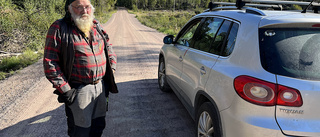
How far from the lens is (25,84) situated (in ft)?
16.6

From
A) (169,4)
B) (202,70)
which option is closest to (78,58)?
(202,70)

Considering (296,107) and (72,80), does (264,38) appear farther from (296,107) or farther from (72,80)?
(72,80)

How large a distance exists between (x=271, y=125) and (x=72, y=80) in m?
1.91

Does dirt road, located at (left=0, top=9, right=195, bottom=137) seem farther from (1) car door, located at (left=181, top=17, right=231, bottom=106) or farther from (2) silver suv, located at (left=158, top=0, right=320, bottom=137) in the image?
(2) silver suv, located at (left=158, top=0, right=320, bottom=137)

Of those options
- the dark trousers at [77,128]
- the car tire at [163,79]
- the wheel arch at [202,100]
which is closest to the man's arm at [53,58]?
the dark trousers at [77,128]

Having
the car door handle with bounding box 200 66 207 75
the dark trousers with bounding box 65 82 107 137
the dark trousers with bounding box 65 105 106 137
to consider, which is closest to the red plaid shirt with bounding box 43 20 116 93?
the dark trousers with bounding box 65 82 107 137

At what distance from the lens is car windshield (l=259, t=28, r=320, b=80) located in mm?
1670

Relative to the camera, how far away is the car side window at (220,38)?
2414mm

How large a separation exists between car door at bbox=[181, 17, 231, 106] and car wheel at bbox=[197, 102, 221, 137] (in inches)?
10.1

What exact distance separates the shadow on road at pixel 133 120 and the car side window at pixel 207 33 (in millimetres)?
1285

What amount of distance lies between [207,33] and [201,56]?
427 millimetres

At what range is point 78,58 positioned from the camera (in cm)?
212

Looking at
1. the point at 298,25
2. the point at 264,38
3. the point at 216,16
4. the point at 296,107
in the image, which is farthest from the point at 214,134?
the point at 216,16

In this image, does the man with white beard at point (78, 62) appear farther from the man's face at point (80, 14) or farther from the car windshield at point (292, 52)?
the car windshield at point (292, 52)
